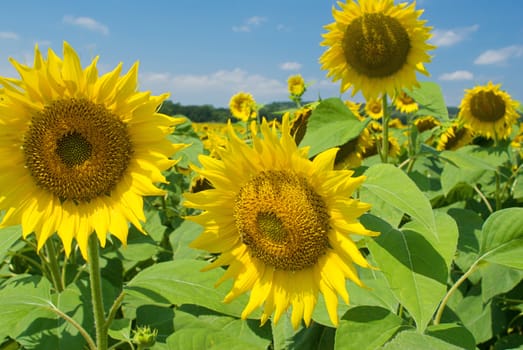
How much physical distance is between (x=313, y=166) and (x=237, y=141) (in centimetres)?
28

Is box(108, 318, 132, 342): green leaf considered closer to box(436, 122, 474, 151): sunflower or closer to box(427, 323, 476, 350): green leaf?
box(427, 323, 476, 350): green leaf

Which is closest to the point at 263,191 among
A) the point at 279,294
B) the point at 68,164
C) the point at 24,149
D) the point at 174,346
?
the point at 279,294

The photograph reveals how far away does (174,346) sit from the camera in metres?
1.67

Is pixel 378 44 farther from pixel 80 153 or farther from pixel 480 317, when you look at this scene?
pixel 80 153

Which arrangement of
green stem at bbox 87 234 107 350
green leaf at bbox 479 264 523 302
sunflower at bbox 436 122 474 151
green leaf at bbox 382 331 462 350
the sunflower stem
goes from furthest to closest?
sunflower at bbox 436 122 474 151
the sunflower stem
green leaf at bbox 479 264 523 302
green stem at bbox 87 234 107 350
green leaf at bbox 382 331 462 350

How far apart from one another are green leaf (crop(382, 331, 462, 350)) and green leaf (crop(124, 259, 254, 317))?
67cm

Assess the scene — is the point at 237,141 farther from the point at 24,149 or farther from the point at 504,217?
the point at 504,217

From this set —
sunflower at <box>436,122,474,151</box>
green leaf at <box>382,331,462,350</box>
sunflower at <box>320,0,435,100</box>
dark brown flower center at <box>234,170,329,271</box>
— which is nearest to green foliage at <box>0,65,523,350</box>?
green leaf at <box>382,331,462,350</box>

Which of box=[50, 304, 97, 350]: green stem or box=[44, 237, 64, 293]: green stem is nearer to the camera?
box=[50, 304, 97, 350]: green stem

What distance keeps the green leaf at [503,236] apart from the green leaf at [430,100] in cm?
142

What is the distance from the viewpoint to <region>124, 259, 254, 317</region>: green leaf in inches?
71.9

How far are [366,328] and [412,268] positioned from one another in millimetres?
241

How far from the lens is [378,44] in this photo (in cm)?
340

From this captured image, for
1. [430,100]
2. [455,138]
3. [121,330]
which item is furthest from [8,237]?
[455,138]
